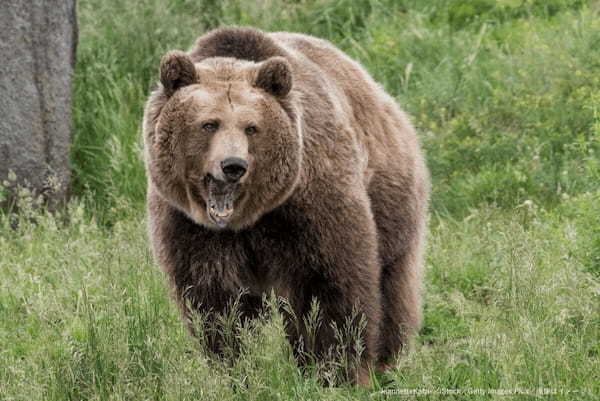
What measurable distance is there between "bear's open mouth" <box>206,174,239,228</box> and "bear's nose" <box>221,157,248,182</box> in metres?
0.17

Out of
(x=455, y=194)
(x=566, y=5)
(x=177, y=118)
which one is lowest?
(x=455, y=194)

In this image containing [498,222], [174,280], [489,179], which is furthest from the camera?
[489,179]

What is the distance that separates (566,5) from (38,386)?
6832mm

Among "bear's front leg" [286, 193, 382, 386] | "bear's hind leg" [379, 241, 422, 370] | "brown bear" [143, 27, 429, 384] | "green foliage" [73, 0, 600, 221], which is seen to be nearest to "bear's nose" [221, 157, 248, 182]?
"brown bear" [143, 27, 429, 384]

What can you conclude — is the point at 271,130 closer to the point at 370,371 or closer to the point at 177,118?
the point at 177,118

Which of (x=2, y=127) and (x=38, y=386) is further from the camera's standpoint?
(x=2, y=127)

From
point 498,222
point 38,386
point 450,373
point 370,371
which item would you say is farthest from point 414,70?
point 38,386

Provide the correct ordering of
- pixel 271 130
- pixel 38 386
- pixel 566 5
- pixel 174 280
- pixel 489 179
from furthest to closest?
pixel 566 5 → pixel 489 179 → pixel 174 280 → pixel 271 130 → pixel 38 386

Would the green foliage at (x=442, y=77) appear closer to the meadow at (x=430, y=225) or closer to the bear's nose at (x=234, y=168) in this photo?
the meadow at (x=430, y=225)

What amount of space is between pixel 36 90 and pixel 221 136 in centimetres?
355

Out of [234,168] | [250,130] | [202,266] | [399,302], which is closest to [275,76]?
[250,130]

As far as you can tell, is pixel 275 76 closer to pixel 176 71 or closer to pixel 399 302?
pixel 176 71

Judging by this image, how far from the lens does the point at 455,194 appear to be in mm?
7484

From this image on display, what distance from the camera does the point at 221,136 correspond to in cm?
424
